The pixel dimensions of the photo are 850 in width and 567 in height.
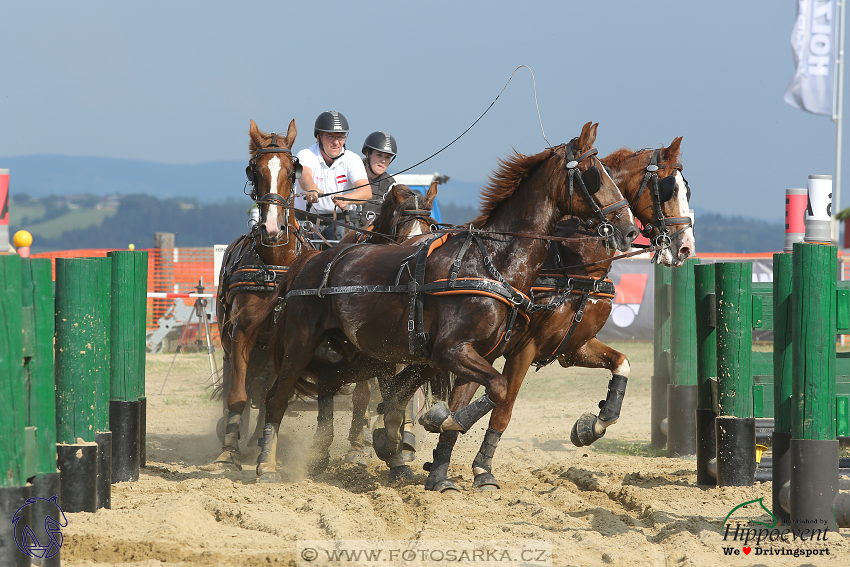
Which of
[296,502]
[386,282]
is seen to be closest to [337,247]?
[386,282]

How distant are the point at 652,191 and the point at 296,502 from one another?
293 centimetres

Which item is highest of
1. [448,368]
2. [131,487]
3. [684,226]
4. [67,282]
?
[684,226]

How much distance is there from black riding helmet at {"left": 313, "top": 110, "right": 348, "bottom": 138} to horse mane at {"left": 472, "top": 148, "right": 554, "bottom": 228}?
248 centimetres

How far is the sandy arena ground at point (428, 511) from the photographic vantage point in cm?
396

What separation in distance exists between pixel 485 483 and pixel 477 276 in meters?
1.44

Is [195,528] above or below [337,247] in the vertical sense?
below

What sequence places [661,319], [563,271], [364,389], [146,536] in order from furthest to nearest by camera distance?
[661,319], [364,389], [563,271], [146,536]

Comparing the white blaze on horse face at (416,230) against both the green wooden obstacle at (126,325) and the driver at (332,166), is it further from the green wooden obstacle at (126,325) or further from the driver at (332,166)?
the green wooden obstacle at (126,325)

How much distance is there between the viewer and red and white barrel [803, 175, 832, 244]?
14.0 ft

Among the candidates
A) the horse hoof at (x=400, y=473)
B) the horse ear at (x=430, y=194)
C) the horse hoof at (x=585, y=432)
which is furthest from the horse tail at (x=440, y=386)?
the horse ear at (x=430, y=194)

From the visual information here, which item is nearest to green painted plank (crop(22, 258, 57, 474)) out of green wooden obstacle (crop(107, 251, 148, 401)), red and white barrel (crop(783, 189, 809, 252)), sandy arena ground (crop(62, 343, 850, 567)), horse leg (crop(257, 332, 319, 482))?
sandy arena ground (crop(62, 343, 850, 567))

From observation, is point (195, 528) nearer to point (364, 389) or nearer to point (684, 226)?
point (364, 389)

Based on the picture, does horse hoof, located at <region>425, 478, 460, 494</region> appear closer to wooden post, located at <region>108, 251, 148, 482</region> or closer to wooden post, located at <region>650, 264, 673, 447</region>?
wooden post, located at <region>108, 251, 148, 482</region>

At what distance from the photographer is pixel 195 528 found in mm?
4344
